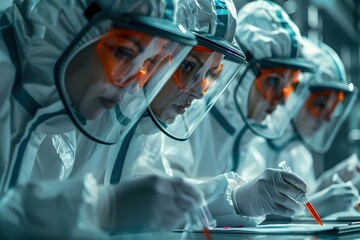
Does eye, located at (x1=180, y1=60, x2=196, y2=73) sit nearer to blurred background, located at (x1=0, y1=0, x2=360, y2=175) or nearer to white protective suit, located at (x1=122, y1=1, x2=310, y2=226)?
white protective suit, located at (x1=122, y1=1, x2=310, y2=226)

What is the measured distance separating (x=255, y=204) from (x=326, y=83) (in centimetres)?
130

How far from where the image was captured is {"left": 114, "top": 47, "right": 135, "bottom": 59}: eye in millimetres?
1213

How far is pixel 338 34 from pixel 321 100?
8.79ft

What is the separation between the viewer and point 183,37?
1248 millimetres

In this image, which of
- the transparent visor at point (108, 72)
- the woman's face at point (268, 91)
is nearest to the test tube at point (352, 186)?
the woman's face at point (268, 91)

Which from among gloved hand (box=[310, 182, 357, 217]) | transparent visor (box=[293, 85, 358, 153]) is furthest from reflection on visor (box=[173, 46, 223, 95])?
transparent visor (box=[293, 85, 358, 153])

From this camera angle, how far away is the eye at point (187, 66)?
1.59 m

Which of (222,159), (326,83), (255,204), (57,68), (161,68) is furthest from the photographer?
(326,83)

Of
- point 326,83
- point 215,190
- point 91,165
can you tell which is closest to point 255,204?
point 215,190

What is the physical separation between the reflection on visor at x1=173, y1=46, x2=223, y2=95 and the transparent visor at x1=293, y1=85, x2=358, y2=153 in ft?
4.64

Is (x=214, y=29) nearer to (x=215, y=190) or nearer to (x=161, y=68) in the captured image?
(x=161, y=68)

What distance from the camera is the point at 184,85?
1616 millimetres

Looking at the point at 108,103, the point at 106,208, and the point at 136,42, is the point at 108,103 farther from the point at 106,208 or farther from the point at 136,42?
the point at 106,208

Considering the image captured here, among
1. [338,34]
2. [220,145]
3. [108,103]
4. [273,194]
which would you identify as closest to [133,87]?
[108,103]
